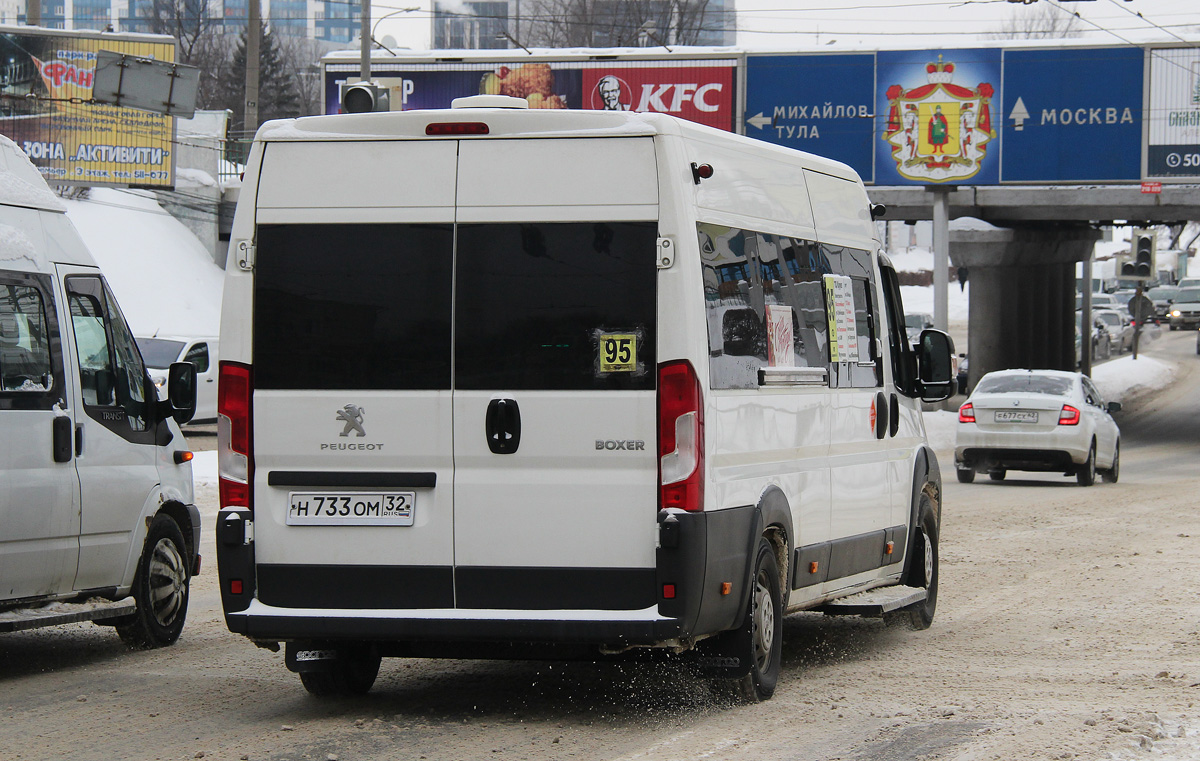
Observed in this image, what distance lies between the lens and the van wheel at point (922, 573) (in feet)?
32.2

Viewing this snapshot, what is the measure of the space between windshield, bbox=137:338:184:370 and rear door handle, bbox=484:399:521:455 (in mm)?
22295

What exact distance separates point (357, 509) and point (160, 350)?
2263 cm

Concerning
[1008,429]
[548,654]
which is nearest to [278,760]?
[548,654]

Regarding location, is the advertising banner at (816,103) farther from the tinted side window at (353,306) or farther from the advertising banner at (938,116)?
the tinted side window at (353,306)

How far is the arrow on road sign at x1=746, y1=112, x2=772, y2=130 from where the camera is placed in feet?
139

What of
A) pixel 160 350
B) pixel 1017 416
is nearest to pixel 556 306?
pixel 1017 416

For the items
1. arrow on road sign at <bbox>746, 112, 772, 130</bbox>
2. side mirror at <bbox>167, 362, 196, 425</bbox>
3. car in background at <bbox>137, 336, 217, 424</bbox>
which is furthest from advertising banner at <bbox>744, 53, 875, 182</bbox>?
side mirror at <bbox>167, 362, 196, 425</bbox>

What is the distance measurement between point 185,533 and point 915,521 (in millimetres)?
4254

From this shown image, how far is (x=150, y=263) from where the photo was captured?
1767 inches

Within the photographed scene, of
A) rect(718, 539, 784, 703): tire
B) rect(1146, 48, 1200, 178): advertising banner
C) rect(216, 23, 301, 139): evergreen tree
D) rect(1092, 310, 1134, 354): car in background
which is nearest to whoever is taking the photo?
rect(718, 539, 784, 703): tire

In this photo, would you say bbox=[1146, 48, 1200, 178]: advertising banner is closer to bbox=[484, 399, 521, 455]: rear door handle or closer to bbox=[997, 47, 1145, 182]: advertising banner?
bbox=[997, 47, 1145, 182]: advertising banner

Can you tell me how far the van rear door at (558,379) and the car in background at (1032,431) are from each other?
51.4ft

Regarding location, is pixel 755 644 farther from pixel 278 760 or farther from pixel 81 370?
pixel 81 370

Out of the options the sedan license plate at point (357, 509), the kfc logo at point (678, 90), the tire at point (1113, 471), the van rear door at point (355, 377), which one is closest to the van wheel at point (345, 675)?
the van rear door at point (355, 377)
